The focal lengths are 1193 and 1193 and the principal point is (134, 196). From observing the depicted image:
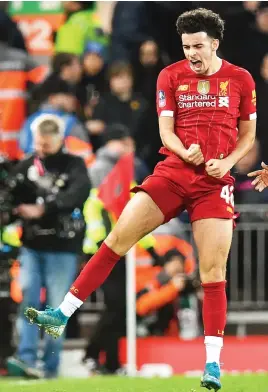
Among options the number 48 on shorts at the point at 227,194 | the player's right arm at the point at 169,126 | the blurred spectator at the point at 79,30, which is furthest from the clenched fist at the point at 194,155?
the blurred spectator at the point at 79,30

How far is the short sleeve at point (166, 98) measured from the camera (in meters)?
7.35

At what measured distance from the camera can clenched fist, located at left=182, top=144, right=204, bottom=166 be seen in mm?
7152

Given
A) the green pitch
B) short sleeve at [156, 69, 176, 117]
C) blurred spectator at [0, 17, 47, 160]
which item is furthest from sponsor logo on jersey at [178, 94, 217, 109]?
blurred spectator at [0, 17, 47, 160]

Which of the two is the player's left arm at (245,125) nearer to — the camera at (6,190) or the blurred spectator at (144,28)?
the camera at (6,190)

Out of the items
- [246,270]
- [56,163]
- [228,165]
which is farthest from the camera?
[246,270]

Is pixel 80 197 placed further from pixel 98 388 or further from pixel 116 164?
pixel 98 388

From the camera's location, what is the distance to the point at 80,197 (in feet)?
36.1

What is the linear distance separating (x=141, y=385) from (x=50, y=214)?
288cm

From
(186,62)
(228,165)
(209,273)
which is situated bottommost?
(209,273)

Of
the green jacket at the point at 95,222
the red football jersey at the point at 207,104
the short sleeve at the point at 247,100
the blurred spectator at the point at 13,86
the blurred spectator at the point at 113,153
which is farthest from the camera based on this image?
the blurred spectator at the point at 13,86

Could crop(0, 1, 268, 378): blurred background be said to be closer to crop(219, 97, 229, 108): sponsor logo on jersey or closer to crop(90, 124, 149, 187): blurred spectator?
crop(90, 124, 149, 187): blurred spectator

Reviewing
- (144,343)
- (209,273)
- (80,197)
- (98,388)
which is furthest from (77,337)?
(209,273)

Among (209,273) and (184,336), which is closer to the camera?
(209,273)

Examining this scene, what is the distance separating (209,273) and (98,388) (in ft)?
4.44
